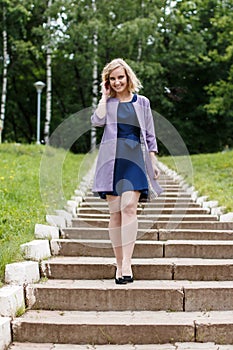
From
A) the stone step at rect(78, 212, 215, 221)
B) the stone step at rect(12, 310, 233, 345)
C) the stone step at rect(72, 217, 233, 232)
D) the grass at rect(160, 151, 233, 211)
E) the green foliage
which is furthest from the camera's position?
the green foliage

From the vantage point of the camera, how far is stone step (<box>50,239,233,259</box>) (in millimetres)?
5445

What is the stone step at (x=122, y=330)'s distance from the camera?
398 cm

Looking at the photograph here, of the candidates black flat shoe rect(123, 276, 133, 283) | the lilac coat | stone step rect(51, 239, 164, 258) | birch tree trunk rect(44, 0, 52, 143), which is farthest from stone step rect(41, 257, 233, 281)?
birch tree trunk rect(44, 0, 52, 143)

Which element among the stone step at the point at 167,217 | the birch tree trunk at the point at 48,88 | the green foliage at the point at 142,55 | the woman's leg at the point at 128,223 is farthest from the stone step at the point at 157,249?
the birch tree trunk at the point at 48,88

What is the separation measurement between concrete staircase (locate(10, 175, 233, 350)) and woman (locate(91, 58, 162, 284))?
30cm

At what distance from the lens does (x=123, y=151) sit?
4.62m

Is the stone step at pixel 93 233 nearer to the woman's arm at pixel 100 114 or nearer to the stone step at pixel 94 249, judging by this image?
the stone step at pixel 94 249

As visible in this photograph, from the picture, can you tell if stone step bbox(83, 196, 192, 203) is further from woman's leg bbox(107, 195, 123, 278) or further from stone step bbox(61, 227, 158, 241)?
woman's leg bbox(107, 195, 123, 278)

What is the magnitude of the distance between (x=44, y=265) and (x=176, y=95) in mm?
23429

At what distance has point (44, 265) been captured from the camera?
4957 mm

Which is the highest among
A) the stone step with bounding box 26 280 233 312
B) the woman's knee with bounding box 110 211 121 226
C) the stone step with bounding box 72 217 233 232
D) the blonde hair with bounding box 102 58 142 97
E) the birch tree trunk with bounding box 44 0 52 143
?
the birch tree trunk with bounding box 44 0 52 143

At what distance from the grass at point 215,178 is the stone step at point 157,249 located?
6.20 ft

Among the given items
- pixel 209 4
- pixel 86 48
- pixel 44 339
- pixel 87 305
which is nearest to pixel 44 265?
pixel 87 305

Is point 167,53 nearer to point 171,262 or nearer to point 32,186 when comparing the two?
point 32,186
